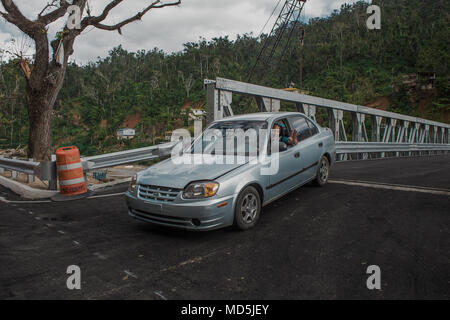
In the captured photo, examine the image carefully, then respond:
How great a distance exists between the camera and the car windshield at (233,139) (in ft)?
15.6

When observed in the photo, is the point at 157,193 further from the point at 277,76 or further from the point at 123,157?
the point at 277,76

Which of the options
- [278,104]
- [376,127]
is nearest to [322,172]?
[278,104]

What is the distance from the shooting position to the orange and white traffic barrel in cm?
625

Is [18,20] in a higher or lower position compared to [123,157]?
higher

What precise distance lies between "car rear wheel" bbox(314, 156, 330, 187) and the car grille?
3.35m

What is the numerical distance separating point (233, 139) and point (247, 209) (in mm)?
1262

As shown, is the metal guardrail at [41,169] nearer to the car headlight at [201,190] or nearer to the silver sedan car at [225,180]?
the silver sedan car at [225,180]

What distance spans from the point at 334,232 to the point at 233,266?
1569 millimetres

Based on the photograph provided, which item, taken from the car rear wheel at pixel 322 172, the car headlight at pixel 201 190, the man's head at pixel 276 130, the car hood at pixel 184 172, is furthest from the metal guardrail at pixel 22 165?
the car rear wheel at pixel 322 172

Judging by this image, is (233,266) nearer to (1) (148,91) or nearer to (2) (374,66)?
(2) (374,66)

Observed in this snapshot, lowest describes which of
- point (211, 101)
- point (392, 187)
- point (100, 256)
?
point (100, 256)

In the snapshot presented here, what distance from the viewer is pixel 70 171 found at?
6.30 meters

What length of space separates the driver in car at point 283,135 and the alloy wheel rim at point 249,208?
1167mm

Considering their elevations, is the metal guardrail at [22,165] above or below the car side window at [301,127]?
below
